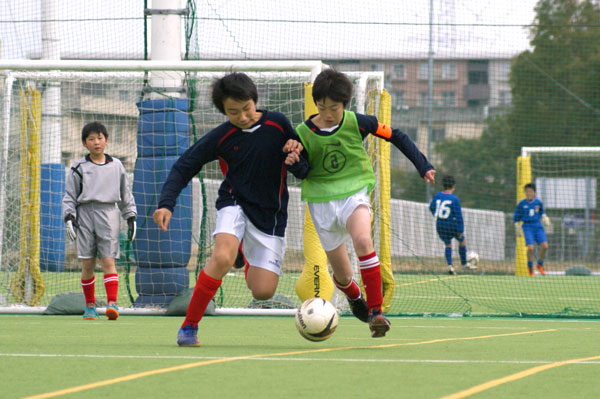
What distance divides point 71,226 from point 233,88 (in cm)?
322

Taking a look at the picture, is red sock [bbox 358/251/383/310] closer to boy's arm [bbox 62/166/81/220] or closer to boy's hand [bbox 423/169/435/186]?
boy's hand [bbox 423/169/435/186]

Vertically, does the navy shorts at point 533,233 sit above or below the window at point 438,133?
below

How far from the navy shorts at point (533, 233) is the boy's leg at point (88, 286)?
11.2 metres

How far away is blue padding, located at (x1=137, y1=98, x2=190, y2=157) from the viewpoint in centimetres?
939

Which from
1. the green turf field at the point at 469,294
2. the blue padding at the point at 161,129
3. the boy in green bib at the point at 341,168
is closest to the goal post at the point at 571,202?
the green turf field at the point at 469,294

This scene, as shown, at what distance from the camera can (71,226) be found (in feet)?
26.9

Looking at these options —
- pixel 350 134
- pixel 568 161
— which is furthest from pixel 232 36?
pixel 568 161

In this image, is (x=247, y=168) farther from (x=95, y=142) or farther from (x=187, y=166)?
(x=95, y=142)

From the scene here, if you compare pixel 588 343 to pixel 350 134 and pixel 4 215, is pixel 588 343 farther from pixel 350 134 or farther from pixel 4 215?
pixel 4 215

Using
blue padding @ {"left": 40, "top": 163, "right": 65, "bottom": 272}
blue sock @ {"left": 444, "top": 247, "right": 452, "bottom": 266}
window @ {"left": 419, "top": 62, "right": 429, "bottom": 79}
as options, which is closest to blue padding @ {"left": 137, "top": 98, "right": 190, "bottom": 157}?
blue padding @ {"left": 40, "top": 163, "right": 65, "bottom": 272}

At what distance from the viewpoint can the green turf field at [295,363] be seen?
3832mm

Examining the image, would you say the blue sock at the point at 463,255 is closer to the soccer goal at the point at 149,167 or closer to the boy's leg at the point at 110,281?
the soccer goal at the point at 149,167

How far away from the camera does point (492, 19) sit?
51.1 feet

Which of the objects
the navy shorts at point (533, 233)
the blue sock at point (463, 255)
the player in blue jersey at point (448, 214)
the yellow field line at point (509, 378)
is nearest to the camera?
the yellow field line at point (509, 378)
